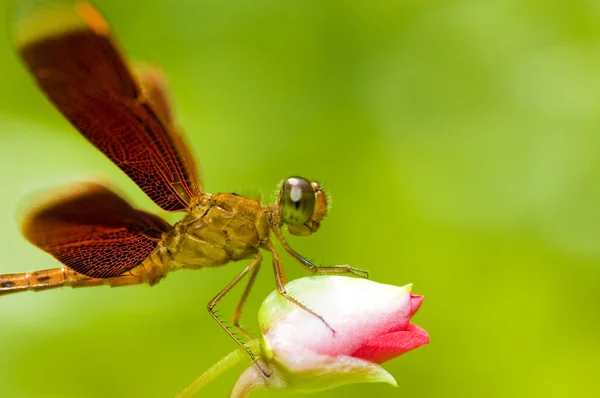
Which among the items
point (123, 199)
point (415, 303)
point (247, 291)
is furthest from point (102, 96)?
point (415, 303)

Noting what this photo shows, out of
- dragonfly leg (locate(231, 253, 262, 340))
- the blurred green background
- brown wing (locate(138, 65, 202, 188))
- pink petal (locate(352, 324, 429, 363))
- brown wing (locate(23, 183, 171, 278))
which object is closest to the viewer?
pink petal (locate(352, 324, 429, 363))

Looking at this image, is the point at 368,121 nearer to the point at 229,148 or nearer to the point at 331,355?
the point at 229,148

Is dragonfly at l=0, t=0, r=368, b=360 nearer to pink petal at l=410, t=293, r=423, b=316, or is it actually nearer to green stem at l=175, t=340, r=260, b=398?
green stem at l=175, t=340, r=260, b=398

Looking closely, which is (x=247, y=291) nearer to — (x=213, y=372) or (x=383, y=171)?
(x=213, y=372)

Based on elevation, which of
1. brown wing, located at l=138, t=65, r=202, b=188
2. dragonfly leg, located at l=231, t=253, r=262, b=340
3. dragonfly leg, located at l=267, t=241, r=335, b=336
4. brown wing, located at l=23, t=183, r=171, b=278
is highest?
brown wing, located at l=138, t=65, r=202, b=188

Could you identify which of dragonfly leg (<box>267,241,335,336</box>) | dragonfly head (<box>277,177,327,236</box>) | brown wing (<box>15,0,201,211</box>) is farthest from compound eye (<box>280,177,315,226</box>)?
brown wing (<box>15,0,201,211</box>)

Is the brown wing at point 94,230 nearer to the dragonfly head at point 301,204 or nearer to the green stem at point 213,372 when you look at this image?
the dragonfly head at point 301,204

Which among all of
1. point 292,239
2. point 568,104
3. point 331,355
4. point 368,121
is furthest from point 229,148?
point 331,355

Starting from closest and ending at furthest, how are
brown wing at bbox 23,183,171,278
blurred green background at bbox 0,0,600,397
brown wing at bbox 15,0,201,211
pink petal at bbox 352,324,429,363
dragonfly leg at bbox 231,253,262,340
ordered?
1. pink petal at bbox 352,324,429,363
2. brown wing at bbox 15,0,201,211
3. brown wing at bbox 23,183,171,278
4. dragonfly leg at bbox 231,253,262,340
5. blurred green background at bbox 0,0,600,397

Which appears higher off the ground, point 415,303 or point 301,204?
point 301,204

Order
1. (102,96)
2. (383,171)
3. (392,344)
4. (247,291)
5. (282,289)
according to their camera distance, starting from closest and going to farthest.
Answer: (392,344) → (282,289) → (102,96) → (247,291) → (383,171)
